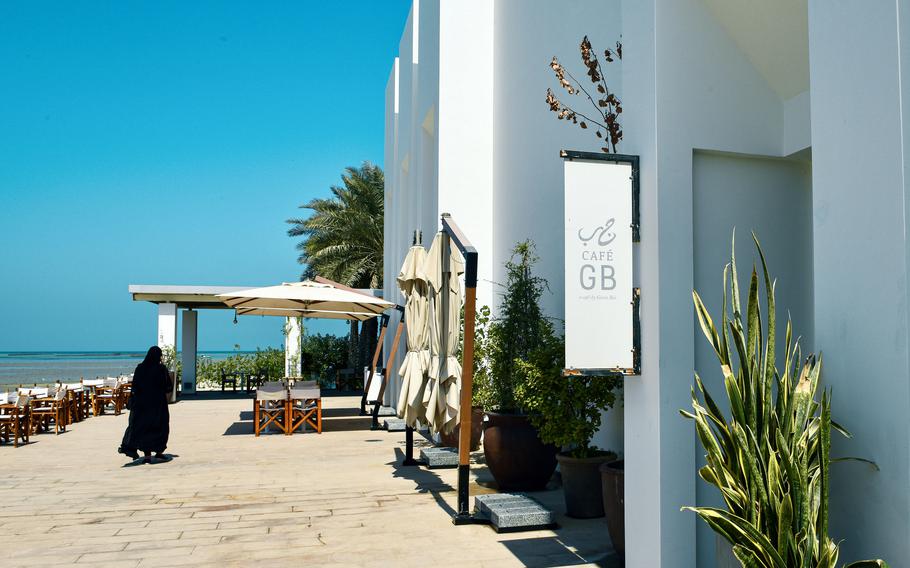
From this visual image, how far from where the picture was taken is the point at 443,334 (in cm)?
677

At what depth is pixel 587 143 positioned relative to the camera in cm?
749

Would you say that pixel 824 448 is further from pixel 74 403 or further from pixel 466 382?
pixel 74 403

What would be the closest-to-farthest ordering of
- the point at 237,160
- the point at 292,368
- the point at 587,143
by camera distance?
1. the point at 587,143
2. the point at 292,368
3. the point at 237,160

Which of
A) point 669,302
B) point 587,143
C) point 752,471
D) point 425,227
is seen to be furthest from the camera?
point 425,227

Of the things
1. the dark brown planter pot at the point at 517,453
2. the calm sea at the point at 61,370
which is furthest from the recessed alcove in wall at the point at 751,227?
the calm sea at the point at 61,370

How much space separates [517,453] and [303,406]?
6.29 m

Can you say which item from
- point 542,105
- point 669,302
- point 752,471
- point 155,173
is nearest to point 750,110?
point 669,302

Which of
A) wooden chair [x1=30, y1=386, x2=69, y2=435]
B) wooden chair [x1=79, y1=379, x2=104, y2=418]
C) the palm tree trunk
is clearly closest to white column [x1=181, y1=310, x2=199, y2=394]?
the palm tree trunk

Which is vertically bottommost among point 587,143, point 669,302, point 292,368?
point 292,368

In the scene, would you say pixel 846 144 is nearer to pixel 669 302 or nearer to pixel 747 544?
pixel 669 302

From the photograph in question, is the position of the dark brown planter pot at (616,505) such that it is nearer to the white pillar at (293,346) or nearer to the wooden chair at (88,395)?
the wooden chair at (88,395)

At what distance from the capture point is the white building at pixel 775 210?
2453 mm

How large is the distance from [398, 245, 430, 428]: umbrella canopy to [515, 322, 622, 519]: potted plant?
3.93 feet

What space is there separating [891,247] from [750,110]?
1875mm
